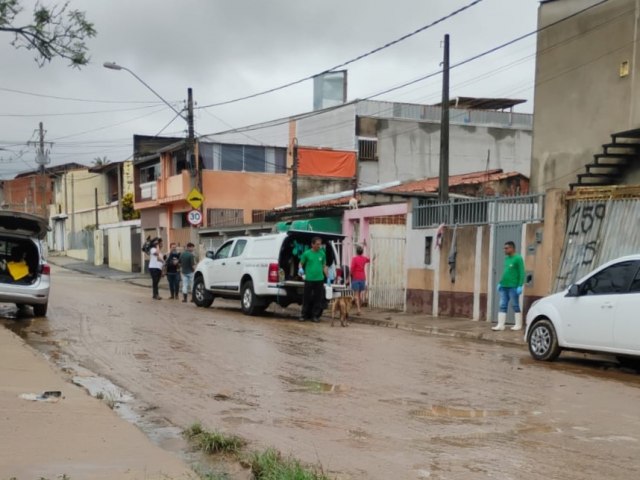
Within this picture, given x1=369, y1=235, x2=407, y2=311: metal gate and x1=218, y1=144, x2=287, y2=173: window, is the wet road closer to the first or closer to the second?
x1=369, y1=235, x2=407, y2=311: metal gate

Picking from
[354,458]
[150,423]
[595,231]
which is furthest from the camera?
[595,231]

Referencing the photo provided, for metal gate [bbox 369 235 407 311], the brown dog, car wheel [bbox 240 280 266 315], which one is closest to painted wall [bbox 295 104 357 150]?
metal gate [bbox 369 235 407 311]

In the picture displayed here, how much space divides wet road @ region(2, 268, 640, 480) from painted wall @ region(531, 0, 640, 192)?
10.4 meters

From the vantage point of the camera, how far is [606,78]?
20203mm

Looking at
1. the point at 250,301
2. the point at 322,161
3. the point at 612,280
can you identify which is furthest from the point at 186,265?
the point at 322,161

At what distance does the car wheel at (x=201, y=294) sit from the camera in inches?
770

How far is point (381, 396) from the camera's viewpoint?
7.71 meters

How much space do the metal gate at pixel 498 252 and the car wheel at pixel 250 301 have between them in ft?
18.1

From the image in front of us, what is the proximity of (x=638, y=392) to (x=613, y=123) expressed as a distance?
13516mm

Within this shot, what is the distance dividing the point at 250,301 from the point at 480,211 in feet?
19.5

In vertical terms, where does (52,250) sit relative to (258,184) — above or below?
below

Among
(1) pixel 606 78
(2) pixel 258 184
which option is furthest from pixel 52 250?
(1) pixel 606 78

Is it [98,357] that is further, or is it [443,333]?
[443,333]

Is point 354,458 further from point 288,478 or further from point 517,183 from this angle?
point 517,183
